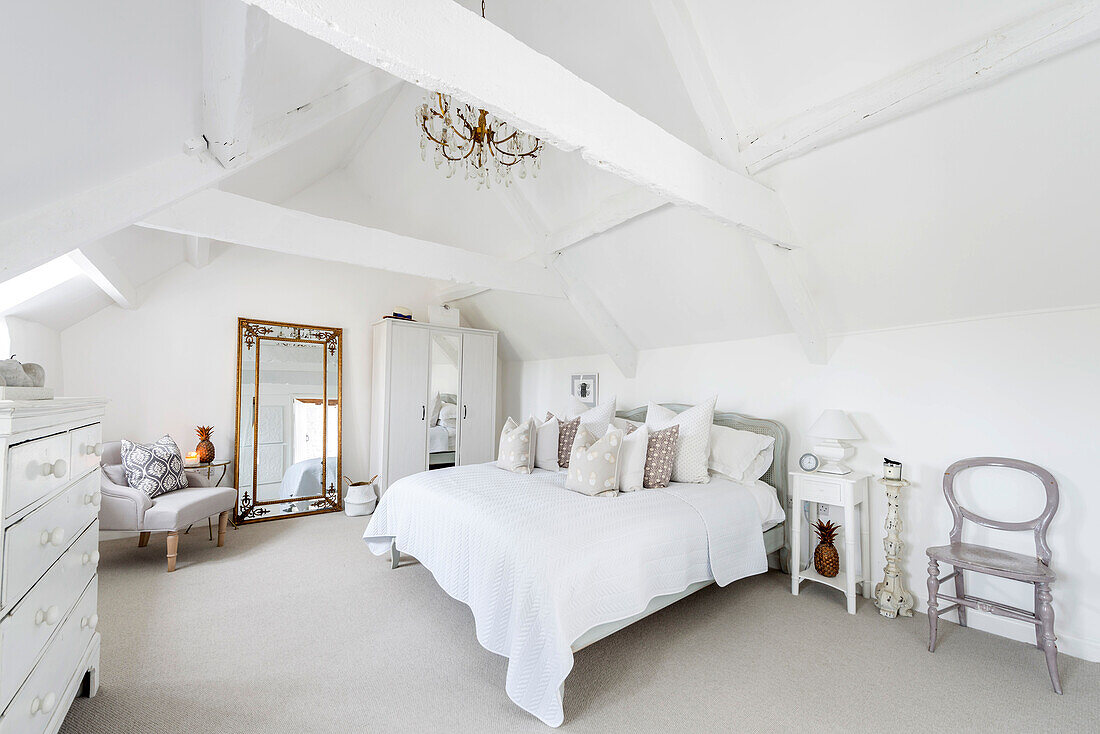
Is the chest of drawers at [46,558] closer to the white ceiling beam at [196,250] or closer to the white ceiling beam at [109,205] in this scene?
the white ceiling beam at [109,205]

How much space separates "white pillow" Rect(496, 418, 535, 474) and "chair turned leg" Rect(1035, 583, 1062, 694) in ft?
8.21

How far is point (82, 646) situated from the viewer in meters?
1.67

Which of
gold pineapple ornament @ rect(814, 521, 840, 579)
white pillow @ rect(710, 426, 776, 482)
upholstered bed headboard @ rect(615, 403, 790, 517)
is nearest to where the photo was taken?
gold pineapple ornament @ rect(814, 521, 840, 579)

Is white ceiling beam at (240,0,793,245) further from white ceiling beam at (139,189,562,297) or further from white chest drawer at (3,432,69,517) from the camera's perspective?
white ceiling beam at (139,189,562,297)

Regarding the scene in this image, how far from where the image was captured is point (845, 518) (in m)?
2.63

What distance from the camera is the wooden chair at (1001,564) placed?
201 centimetres

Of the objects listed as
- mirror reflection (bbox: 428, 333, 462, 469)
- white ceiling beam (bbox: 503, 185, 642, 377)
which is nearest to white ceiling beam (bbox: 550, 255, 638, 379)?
white ceiling beam (bbox: 503, 185, 642, 377)

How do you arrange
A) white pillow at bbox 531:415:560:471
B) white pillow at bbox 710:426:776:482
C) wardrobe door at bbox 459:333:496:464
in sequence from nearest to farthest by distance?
white pillow at bbox 710:426:776:482 < white pillow at bbox 531:415:560:471 < wardrobe door at bbox 459:333:496:464

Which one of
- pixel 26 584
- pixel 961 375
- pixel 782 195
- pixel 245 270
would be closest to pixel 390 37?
pixel 26 584

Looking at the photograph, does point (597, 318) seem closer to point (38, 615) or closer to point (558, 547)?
point (558, 547)

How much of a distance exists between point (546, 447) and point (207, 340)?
3123 mm

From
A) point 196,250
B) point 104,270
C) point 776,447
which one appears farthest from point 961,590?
point 196,250

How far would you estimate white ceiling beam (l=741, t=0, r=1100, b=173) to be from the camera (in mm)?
1547

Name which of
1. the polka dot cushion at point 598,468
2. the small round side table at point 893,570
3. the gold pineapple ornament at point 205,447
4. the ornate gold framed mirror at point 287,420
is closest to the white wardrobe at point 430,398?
the ornate gold framed mirror at point 287,420
